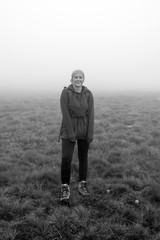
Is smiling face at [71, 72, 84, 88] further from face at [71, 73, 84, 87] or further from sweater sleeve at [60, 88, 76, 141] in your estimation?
sweater sleeve at [60, 88, 76, 141]

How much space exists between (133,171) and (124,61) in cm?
13947

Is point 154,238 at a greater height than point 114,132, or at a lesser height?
lesser

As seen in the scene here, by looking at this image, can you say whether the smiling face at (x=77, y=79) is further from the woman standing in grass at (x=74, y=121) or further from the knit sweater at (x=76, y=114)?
the knit sweater at (x=76, y=114)

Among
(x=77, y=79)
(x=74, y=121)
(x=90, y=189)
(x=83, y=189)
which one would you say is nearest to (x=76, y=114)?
(x=74, y=121)

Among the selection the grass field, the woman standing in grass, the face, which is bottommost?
the grass field

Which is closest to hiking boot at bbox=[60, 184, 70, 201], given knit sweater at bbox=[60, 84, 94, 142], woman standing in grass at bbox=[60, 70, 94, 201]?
woman standing in grass at bbox=[60, 70, 94, 201]

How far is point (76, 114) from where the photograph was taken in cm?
595

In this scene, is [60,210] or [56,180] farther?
[56,180]

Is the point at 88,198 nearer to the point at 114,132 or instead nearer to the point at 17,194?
the point at 17,194

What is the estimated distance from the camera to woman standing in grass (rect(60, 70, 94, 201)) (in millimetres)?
5809

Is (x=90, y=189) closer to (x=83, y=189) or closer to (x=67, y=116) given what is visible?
(x=83, y=189)

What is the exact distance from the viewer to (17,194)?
5.91m

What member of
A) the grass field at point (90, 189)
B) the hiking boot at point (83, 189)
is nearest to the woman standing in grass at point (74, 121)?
the hiking boot at point (83, 189)

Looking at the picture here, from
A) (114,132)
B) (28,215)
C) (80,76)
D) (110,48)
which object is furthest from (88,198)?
(110,48)
